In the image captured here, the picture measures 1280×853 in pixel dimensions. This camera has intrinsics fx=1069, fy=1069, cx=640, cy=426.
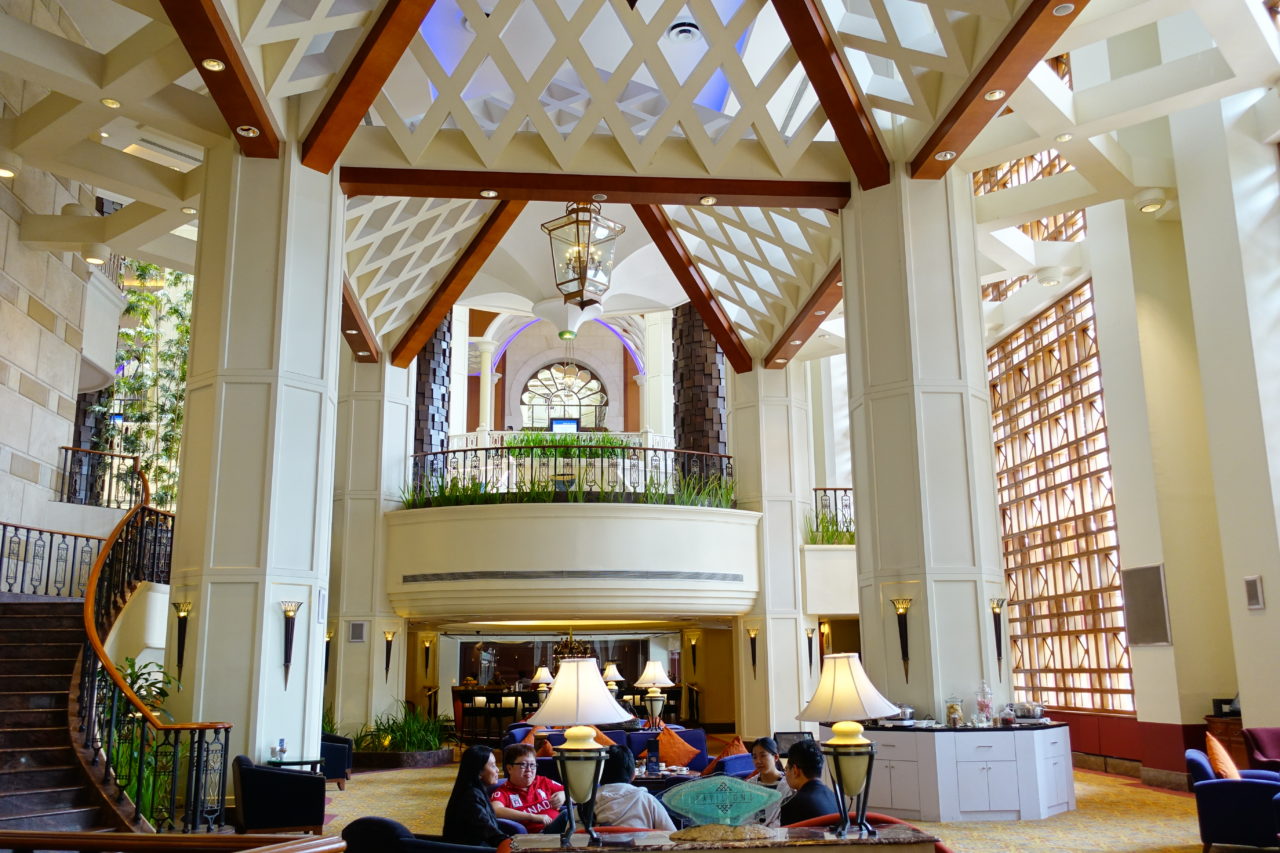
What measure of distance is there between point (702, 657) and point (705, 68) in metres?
11.9

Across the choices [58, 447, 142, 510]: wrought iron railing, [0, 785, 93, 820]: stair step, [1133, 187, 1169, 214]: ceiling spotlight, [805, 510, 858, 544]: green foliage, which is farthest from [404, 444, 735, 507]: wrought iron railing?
[0, 785, 93, 820]: stair step

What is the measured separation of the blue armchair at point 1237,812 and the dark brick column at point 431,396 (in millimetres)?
12223

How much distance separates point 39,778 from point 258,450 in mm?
2793

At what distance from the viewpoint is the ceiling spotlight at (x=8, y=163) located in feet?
33.4

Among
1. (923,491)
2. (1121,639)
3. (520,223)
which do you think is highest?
(520,223)

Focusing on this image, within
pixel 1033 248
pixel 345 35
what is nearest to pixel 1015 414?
pixel 1033 248

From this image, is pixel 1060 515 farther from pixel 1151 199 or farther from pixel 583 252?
pixel 583 252

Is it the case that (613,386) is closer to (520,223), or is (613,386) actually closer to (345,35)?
(520,223)

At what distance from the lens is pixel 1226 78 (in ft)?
31.2

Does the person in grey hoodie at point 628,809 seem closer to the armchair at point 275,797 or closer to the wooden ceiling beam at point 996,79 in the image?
the armchair at point 275,797

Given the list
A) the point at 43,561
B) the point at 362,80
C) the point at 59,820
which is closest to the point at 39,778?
the point at 59,820

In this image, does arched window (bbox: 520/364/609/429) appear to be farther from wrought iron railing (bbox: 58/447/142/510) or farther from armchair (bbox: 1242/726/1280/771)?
armchair (bbox: 1242/726/1280/771)

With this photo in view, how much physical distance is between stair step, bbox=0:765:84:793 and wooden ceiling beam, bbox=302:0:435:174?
519 centimetres

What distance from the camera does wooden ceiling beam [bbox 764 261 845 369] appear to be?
12648 mm
